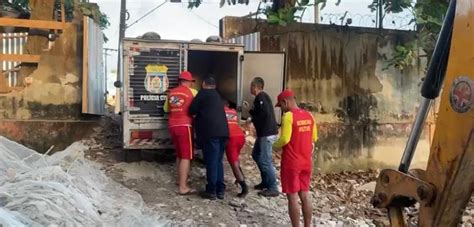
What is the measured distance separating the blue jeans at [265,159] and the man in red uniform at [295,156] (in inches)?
56.8

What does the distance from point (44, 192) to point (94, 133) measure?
3650 millimetres

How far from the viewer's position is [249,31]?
10289 millimetres

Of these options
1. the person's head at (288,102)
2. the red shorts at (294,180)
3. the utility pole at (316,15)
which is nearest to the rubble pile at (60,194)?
the red shorts at (294,180)

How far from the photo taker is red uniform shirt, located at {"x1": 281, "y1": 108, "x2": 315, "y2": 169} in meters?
5.86

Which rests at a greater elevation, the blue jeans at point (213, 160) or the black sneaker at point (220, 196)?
the blue jeans at point (213, 160)

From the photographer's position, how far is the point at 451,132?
7.73 ft

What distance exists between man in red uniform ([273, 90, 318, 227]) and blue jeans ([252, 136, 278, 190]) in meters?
1.44

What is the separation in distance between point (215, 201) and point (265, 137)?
3.85ft

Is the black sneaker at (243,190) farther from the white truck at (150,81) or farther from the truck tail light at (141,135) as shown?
the truck tail light at (141,135)

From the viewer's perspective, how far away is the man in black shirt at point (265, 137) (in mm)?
7438

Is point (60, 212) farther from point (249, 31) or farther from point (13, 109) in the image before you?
point (249, 31)

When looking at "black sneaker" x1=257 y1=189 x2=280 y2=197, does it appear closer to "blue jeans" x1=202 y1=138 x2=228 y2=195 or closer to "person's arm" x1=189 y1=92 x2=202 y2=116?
"blue jeans" x1=202 y1=138 x2=228 y2=195

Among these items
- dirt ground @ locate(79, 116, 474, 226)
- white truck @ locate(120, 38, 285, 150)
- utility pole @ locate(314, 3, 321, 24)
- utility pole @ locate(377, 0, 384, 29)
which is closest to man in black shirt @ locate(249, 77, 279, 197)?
dirt ground @ locate(79, 116, 474, 226)

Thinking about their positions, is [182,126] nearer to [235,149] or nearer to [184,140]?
[184,140]
